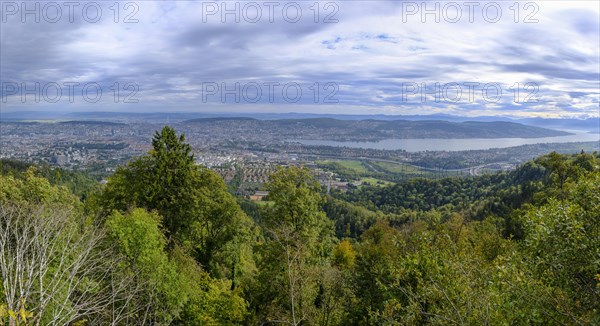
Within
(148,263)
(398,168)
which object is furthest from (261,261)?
(398,168)

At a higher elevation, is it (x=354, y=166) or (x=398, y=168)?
(x=354, y=166)

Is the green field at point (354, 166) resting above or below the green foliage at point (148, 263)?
below

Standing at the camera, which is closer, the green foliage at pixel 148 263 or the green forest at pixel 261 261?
the green forest at pixel 261 261

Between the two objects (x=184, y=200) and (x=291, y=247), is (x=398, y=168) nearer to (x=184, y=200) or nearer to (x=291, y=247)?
(x=184, y=200)

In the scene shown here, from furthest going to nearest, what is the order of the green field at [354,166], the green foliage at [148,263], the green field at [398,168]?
1. the green field at [398,168]
2. the green field at [354,166]
3. the green foliage at [148,263]

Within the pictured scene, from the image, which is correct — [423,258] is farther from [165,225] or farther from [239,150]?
[239,150]

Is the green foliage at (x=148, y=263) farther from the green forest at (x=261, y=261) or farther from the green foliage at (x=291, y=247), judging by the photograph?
the green foliage at (x=291, y=247)

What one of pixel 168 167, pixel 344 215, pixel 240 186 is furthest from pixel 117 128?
pixel 168 167

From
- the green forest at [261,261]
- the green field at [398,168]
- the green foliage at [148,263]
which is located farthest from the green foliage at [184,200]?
the green field at [398,168]
